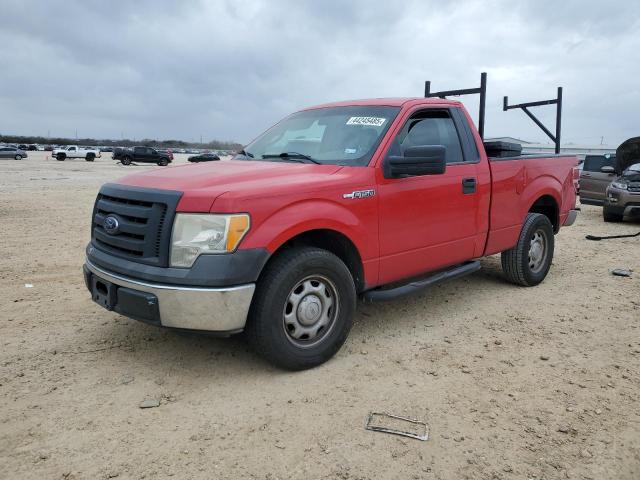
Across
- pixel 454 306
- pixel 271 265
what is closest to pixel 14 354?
pixel 271 265

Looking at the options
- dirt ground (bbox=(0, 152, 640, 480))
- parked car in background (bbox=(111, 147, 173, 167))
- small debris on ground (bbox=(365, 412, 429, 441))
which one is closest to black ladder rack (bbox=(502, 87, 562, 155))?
dirt ground (bbox=(0, 152, 640, 480))

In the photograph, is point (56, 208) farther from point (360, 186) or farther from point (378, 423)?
point (378, 423)

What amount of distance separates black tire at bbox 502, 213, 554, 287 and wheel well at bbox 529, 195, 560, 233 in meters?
0.23

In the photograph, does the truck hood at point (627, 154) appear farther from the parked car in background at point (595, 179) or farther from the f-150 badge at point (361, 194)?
the f-150 badge at point (361, 194)

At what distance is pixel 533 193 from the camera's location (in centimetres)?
562

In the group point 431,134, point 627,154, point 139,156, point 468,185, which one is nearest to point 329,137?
point 431,134

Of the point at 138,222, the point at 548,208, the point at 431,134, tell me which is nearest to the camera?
the point at 138,222

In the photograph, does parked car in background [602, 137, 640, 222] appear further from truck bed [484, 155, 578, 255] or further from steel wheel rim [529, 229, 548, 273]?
steel wheel rim [529, 229, 548, 273]

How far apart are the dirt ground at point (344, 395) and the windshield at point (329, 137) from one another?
1525 millimetres

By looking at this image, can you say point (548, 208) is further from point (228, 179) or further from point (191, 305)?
point (191, 305)

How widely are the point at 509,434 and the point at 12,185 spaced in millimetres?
19752

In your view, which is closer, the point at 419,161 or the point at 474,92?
the point at 419,161

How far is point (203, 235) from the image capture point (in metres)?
3.20

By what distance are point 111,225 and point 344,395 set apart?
6.40 ft
